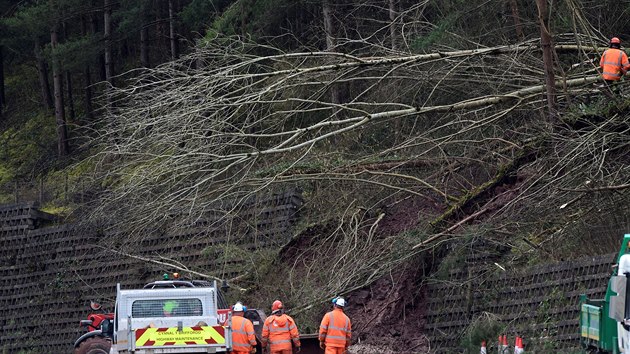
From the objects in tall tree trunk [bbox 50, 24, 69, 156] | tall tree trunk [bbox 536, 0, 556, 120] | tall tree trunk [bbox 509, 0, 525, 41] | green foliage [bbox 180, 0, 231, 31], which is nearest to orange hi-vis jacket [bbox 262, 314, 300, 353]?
tall tree trunk [bbox 536, 0, 556, 120]

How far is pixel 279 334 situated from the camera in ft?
55.6

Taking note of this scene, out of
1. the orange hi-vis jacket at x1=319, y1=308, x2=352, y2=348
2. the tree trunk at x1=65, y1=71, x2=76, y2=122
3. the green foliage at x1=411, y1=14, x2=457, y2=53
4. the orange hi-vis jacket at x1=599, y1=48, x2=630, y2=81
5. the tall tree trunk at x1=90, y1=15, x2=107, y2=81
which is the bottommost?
the orange hi-vis jacket at x1=319, y1=308, x2=352, y2=348

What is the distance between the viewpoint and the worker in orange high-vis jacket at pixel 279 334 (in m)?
16.9

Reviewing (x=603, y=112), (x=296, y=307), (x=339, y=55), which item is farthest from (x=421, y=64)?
(x=296, y=307)

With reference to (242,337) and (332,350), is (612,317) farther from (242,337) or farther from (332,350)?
(242,337)

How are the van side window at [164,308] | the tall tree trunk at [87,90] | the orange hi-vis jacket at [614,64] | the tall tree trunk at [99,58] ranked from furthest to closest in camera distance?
the tall tree trunk at [99,58], the tall tree trunk at [87,90], the orange hi-vis jacket at [614,64], the van side window at [164,308]

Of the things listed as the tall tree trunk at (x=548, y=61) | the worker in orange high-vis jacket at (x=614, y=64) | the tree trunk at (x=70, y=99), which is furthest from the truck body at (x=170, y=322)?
the tree trunk at (x=70, y=99)

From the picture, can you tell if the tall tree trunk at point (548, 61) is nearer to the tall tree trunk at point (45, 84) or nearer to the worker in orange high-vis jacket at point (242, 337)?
the worker in orange high-vis jacket at point (242, 337)

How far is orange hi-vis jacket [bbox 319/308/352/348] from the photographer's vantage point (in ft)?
55.2

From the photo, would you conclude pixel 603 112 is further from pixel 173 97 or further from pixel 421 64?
pixel 173 97

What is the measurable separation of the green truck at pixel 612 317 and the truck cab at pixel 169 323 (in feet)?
18.2

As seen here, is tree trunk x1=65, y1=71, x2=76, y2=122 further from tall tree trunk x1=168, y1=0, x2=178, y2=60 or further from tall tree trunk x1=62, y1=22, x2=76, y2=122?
tall tree trunk x1=168, y1=0, x2=178, y2=60

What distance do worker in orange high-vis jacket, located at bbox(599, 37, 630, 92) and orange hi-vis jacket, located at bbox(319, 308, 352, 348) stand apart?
238 inches

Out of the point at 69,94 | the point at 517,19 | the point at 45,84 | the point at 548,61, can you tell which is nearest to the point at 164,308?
the point at 548,61
